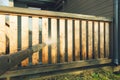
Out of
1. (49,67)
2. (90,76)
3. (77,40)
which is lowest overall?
(90,76)

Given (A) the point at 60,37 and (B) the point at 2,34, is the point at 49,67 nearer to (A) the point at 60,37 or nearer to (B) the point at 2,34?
(A) the point at 60,37

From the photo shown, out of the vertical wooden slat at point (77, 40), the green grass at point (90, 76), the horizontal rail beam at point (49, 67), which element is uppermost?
the vertical wooden slat at point (77, 40)

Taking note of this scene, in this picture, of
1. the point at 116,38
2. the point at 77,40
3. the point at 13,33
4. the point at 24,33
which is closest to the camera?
the point at 13,33

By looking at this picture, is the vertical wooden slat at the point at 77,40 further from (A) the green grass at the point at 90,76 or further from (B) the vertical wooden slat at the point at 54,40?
(B) the vertical wooden slat at the point at 54,40

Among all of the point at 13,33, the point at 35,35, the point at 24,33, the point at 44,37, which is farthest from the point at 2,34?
the point at 44,37

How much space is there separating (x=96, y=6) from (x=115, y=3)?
1338mm

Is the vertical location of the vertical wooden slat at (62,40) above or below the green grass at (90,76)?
above

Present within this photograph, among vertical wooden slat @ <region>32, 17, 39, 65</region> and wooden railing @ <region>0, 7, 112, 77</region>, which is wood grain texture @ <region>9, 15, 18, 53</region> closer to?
wooden railing @ <region>0, 7, 112, 77</region>

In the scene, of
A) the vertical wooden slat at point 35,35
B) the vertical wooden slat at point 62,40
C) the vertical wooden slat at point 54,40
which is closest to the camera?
the vertical wooden slat at point 35,35

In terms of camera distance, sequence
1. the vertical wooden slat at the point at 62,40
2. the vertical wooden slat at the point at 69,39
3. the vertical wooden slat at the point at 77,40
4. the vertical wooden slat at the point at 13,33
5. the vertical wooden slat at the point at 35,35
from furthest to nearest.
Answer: the vertical wooden slat at the point at 77,40 → the vertical wooden slat at the point at 69,39 → the vertical wooden slat at the point at 62,40 → the vertical wooden slat at the point at 35,35 → the vertical wooden slat at the point at 13,33

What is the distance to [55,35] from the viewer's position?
3.91m

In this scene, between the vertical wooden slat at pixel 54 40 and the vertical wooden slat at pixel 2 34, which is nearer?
the vertical wooden slat at pixel 2 34

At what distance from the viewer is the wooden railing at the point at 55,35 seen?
132 inches

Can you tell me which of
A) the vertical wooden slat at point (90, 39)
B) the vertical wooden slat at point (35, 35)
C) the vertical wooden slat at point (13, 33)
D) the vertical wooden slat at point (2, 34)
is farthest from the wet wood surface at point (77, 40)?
the vertical wooden slat at point (2, 34)
